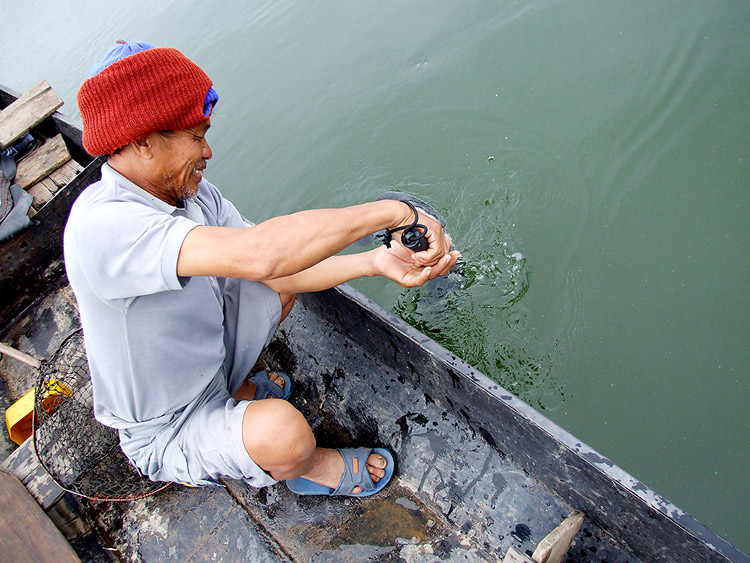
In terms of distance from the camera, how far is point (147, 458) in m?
2.02

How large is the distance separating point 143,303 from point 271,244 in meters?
0.52

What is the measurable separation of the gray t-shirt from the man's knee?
0.89 feet

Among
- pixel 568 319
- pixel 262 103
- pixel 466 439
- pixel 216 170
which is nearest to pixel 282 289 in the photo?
pixel 466 439

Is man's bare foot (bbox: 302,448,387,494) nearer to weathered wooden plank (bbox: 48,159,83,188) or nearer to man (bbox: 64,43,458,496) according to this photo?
man (bbox: 64,43,458,496)

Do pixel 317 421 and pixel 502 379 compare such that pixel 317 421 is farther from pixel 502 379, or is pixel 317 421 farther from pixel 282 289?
pixel 502 379

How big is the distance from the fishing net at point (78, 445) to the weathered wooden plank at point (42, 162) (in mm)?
1858

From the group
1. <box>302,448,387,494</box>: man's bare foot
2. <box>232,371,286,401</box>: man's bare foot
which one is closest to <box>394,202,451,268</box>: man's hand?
<box>302,448,387,494</box>: man's bare foot

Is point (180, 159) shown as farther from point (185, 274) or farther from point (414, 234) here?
point (414, 234)

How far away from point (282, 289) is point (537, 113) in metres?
3.15

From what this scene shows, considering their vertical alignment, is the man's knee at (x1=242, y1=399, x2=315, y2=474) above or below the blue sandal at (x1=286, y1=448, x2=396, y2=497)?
above

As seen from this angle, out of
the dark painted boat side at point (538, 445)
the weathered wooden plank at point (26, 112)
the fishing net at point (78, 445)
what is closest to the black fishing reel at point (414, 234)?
the dark painted boat side at point (538, 445)

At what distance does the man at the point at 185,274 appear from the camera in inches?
60.4

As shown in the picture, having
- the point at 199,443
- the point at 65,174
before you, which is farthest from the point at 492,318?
the point at 65,174

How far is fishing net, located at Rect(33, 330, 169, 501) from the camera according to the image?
239cm
